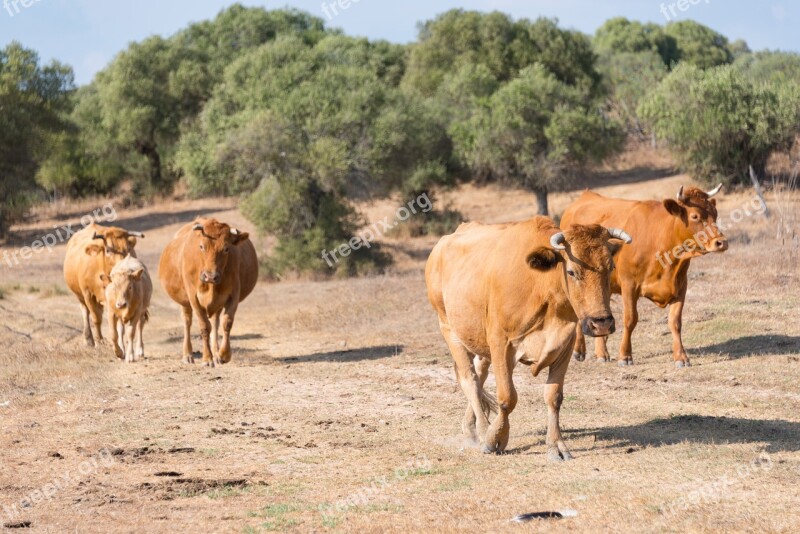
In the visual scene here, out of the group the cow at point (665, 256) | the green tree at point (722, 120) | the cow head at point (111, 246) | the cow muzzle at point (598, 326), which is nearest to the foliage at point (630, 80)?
the green tree at point (722, 120)

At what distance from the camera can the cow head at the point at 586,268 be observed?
7.72m

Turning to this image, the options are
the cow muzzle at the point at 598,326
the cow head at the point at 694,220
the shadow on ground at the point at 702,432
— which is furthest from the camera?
the cow head at the point at 694,220

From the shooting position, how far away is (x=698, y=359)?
13469mm

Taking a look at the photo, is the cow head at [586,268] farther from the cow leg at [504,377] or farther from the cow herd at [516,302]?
the cow leg at [504,377]

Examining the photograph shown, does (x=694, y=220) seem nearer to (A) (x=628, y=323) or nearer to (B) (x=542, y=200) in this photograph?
(A) (x=628, y=323)

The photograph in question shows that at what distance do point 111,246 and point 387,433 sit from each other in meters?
9.38

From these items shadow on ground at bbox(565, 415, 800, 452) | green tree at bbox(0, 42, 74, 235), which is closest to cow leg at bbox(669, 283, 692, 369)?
shadow on ground at bbox(565, 415, 800, 452)

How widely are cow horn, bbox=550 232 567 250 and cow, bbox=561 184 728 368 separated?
5.76m

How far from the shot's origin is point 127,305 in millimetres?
15875

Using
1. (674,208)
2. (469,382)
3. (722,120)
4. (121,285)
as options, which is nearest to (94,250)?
(121,285)

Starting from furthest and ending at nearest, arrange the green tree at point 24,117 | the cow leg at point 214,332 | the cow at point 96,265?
the green tree at point 24,117
the cow at point 96,265
the cow leg at point 214,332

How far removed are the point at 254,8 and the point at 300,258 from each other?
37.8 meters

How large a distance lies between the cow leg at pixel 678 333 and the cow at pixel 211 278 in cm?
629

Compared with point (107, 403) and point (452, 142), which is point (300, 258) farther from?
point (107, 403)
